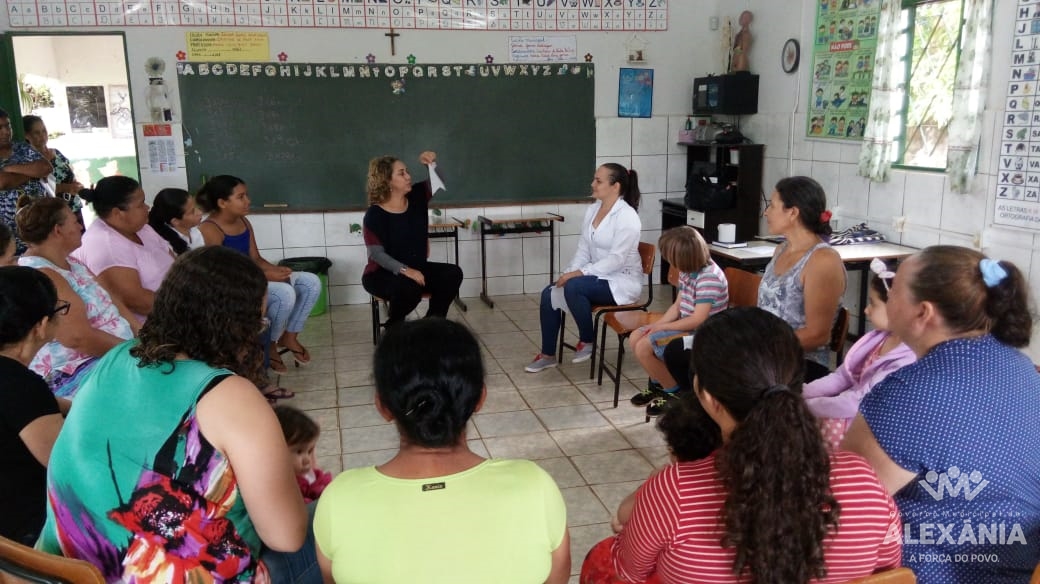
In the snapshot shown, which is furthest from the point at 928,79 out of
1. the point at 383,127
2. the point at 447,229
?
the point at 383,127

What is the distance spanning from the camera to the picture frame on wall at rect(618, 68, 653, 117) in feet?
19.7

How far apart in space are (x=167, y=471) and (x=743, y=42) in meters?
5.31

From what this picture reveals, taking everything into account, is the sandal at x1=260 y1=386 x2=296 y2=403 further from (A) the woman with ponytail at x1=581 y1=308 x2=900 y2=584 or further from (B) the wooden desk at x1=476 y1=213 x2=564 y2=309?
(A) the woman with ponytail at x1=581 y1=308 x2=900 y2=584

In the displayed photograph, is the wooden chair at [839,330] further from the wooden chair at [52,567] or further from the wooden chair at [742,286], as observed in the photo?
the wooden chair at [52,567]

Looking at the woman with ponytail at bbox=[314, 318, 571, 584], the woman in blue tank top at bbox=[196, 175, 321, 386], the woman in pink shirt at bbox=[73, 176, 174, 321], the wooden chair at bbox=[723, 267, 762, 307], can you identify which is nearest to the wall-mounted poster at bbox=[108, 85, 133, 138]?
the woman in blue tank top at bbox=[196, 175, 321, 386]

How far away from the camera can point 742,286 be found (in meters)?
3.31

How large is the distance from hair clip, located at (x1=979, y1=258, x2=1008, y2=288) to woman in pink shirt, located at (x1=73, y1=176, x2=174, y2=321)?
9.30 feet

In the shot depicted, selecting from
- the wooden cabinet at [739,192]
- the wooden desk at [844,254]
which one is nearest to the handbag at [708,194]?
the wooden cabinet at [739,192]

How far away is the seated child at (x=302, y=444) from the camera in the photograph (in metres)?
1.78

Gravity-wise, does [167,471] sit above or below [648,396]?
above

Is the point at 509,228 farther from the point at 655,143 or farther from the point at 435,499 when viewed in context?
the point at 435,499

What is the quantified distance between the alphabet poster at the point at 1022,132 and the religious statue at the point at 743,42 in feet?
7.41

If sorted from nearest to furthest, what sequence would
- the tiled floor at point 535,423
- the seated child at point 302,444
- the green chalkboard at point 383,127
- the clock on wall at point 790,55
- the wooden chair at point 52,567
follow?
the wooden chair at point 52,567, the seated child at point 302,444, the tiled floor at point 535,423, the clock on wall at point 790,55, the green chalkboard at point 383,127

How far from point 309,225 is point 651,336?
3299mm
